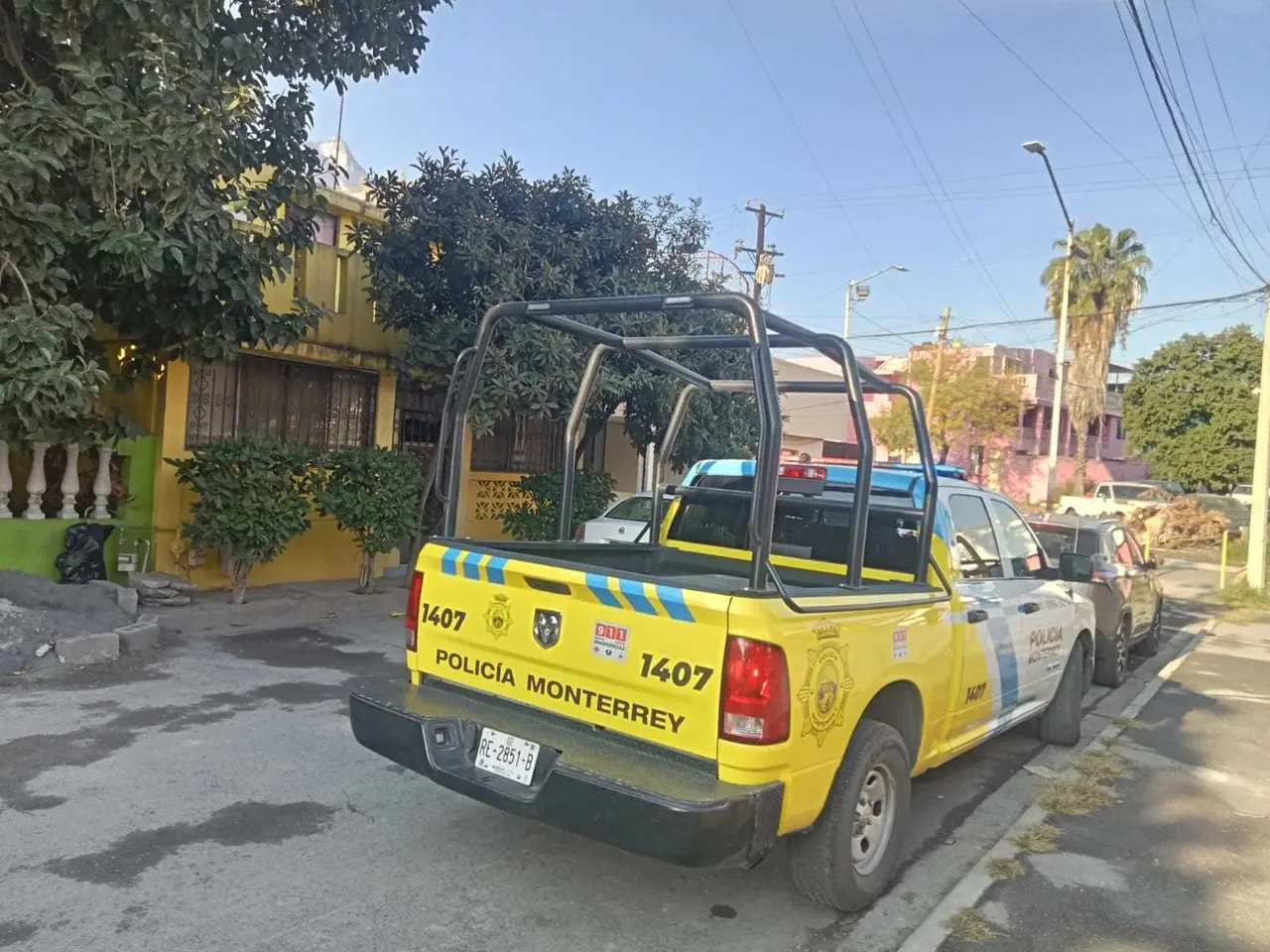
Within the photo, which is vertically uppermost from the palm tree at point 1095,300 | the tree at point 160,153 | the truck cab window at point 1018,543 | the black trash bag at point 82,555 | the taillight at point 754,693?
the palm tree at point 1095,300

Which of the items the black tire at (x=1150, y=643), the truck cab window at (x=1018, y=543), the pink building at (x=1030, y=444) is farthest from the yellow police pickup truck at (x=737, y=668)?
the pink building at (x=1030, y=444)

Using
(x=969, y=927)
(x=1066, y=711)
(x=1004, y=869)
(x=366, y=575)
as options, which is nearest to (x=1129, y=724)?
(x=1066, y=711)

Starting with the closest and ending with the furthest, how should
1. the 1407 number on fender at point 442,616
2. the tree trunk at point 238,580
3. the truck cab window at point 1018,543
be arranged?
the 1407 number on fender at point 442,616, the truck cab window at point 1018,543, the tree trunk at point 238,580

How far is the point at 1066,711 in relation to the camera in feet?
20.8

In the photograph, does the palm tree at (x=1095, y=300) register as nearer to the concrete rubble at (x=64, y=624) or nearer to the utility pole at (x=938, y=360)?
the utility pole at (x=938, y=360)

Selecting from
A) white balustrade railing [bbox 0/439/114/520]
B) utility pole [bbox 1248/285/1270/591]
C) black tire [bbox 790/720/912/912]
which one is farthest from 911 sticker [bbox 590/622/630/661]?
utility pole [bbox 1248/285/1270/591]

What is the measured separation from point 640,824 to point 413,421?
10.1m

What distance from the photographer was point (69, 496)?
8602mm

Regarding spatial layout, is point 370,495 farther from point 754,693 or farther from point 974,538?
point 754,693

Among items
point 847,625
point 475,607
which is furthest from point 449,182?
point 847,625

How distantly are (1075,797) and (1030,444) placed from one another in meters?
43.1

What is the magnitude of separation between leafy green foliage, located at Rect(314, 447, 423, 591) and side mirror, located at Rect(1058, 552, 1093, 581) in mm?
6404

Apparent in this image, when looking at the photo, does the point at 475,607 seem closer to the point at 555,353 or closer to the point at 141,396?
the point at 555,353

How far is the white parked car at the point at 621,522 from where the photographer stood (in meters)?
10.8
